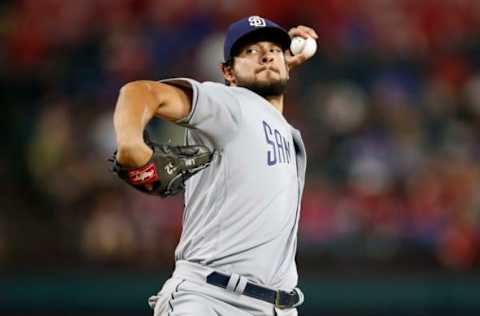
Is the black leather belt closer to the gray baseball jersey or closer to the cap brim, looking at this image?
the gray baseball jersey

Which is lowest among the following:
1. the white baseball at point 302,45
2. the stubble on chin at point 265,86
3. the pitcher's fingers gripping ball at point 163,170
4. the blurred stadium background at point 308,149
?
the blurred stadium background at point 308,149

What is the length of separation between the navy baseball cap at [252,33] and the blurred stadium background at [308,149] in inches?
157

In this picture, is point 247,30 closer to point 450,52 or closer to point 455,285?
point 455,285

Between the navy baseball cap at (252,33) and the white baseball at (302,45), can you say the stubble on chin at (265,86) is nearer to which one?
the navy baseball cap at (252,33)

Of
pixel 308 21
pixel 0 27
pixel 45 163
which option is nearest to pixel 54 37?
pixel 0 27

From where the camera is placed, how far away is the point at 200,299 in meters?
3.81

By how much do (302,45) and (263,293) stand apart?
1328 mm

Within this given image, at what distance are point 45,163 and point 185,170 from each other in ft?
18.4

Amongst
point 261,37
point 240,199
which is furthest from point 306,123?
point 240,199

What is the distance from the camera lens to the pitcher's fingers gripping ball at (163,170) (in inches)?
124

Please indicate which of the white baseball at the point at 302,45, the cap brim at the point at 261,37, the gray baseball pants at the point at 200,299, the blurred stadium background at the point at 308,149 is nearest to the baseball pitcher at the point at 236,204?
the gray baseball pants at the point at 200,299

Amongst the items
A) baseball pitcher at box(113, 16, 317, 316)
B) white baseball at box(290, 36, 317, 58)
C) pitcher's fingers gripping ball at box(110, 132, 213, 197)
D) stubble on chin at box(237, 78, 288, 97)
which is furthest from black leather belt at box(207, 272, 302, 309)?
white baseball at box(290, 36, 317, 58)

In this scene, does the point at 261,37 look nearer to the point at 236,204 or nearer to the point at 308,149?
the point at 236,204

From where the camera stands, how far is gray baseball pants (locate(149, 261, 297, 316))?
379 centimetres
